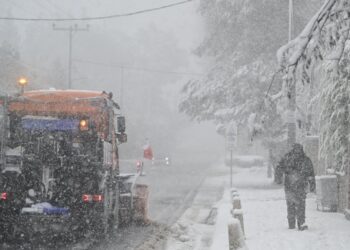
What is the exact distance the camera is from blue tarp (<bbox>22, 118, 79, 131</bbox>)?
11.3 meters

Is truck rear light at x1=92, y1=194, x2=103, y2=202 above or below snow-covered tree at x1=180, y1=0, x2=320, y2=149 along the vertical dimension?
below

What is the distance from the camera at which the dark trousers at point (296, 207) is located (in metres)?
12.1

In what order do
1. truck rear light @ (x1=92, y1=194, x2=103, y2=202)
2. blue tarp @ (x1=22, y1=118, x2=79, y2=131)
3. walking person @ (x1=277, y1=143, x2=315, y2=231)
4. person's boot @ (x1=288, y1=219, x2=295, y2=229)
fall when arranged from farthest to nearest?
person's boot @ (x1=288, y1=219, x2=295, y2=229), walking person @ (x1=277, y1=143, x2=315, y2=231), blue tarp @ (x1=22, y1=118, x2=79, y2=131), truck rear light @ (x1=92, y1=194, x2=103, y2=202)

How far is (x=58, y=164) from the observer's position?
1056 cm

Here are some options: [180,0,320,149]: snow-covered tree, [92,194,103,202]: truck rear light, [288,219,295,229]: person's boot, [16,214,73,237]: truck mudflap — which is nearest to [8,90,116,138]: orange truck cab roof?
[92,194,103,202]: truck rear light

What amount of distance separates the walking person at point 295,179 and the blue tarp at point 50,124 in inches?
169

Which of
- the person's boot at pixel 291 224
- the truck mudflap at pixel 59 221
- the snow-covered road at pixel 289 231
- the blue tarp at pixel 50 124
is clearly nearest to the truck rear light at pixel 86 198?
the truck mudflap at pixel 59 221

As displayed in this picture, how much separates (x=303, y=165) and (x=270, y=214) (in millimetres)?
3417

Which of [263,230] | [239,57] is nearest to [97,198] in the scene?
[263,230]

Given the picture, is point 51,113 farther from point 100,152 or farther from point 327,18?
point 327,18

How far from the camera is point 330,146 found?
14562 mm

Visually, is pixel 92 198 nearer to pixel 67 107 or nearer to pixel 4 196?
pixel 4 196

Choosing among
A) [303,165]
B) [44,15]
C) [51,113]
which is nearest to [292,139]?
[303,165]

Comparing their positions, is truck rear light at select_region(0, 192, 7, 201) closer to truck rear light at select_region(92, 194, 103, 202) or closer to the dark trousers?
truck rear light at select_region(92, 194, 103, 202)
